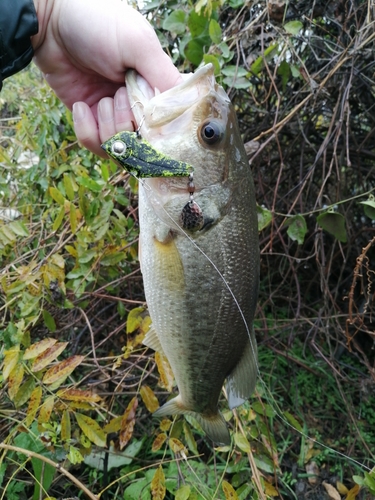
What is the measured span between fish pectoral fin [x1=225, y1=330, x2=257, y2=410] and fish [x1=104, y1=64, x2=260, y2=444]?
0.06 meters

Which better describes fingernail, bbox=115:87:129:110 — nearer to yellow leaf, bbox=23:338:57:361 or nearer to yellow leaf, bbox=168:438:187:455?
yellow leaf, bbox=23:338:57:361

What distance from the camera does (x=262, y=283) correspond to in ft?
8.33

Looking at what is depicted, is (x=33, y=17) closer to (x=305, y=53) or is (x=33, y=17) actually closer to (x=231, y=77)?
Result: (x=231, y=77)

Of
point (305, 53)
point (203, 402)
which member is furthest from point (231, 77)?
point (203, 402)

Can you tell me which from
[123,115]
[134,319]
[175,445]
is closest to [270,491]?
[175,445]

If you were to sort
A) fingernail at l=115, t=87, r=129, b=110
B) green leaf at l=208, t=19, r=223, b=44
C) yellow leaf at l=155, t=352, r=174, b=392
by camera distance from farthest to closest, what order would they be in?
green leaf at l=208, t=19, r=223, b=44 < yellow leaf at l=155, t=352, r=174, b=392 < fingernail at l=115, t=87, r=129, b=110

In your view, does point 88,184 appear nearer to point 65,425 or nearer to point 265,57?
point 65,425

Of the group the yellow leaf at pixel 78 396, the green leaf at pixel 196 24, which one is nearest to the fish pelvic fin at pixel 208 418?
the yellow leaf at pixel 78 396

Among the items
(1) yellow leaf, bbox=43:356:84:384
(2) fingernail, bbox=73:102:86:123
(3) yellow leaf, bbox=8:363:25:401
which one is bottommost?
(1) yellow leaf, bbox=43:356:84:384

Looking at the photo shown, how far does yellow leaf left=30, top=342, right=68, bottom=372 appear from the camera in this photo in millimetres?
1229

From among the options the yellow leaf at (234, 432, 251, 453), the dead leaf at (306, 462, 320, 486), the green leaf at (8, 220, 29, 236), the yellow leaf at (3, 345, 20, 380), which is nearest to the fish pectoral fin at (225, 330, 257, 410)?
the yellow leaf at (234, 432, 251, 453)

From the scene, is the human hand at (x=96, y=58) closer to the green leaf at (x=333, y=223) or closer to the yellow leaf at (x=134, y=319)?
the yellow leaf at (x=134, y=319)

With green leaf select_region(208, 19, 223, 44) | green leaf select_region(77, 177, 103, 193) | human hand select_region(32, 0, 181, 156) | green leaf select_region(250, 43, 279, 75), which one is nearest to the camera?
human hand select_region(32, 0, 181, 156)

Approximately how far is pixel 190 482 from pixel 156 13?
223cm
